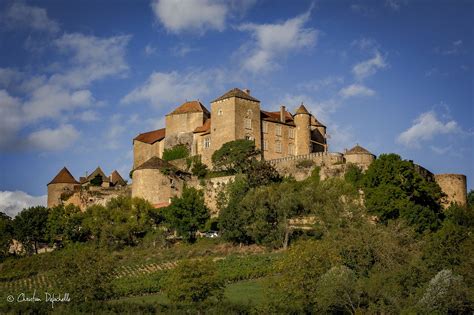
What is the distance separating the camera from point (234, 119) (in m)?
67.6

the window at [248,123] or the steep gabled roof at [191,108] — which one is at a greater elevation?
the steep gabled roof at [191,108]

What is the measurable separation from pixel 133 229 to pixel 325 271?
2887 centimetres

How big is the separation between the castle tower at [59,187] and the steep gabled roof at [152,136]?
321 inches

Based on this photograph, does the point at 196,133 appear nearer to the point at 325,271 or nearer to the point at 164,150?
the point at 164,150

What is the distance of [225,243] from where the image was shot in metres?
58.3

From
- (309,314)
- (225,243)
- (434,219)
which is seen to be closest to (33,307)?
(309,314)

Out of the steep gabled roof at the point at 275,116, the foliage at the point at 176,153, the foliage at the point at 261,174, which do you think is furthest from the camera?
the foliage at the point at 176,153

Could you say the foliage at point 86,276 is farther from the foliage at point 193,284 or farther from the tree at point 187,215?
the tree at point 187,215

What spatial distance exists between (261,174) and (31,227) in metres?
21.5

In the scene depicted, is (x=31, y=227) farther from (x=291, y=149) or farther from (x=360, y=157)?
(x=360, y=157)

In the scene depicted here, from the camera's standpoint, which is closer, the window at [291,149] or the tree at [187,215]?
the tree at [187,215]

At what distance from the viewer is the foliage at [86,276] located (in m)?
38.9

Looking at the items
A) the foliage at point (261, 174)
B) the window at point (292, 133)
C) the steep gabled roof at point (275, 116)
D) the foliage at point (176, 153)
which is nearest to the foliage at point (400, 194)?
the foliage at point (261, 174)

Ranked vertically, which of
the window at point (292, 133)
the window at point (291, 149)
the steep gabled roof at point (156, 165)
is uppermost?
the window at point (292, 133)
